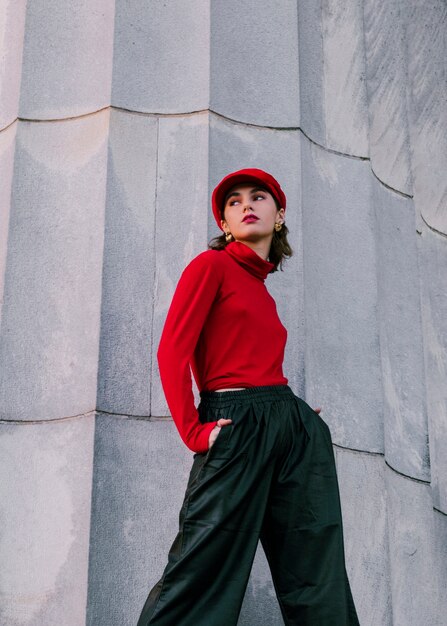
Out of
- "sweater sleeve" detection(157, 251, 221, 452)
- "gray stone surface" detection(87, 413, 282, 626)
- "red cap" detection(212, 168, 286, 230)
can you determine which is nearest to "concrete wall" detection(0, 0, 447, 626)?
"gray stone surface" detection(87, 413, 282, 626)

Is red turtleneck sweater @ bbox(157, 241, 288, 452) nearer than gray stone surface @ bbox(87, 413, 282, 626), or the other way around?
red turtleneck sweater @ bbox(157, 241, 288, 452)

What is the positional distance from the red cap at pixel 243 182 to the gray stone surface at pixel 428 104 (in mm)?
2837

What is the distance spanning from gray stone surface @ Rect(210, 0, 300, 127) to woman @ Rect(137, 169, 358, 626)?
1.65 metres

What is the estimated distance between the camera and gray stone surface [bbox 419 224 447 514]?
634cm

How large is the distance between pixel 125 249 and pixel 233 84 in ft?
3.63

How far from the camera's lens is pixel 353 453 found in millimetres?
5234

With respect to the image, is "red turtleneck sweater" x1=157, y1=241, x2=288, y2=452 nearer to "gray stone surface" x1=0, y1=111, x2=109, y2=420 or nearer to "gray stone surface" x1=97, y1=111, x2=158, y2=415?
"gray stone surface" x1=97, y1=111, x2=158, y2=415

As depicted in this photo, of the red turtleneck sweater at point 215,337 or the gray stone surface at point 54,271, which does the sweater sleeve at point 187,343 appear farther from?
the gray stone surface at point 54,271

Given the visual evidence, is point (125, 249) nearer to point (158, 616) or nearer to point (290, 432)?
point (290, 432)

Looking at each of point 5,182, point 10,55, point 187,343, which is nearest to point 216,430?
point 187,343

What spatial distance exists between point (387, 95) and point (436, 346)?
161 cm

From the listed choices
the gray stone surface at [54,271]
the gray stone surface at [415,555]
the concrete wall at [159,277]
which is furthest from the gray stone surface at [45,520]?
the gray stone surface at [415,555]

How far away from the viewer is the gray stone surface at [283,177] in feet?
16.8

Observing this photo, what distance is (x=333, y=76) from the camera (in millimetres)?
6016
